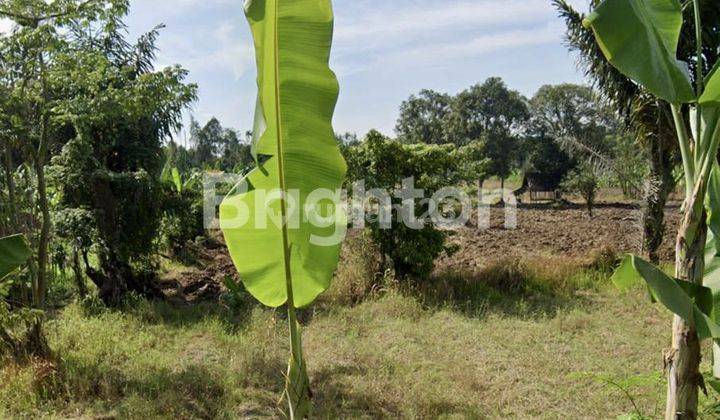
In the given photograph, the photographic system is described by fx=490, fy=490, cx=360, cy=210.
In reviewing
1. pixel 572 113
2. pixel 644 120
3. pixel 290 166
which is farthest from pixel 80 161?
pixel 572 113

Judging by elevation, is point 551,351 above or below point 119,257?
below

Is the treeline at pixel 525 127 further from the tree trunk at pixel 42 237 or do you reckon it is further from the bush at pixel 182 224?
the tree trunk at pixel 42 237

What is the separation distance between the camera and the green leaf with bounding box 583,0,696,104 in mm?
1771

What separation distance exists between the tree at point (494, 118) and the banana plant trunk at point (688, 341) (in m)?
27.1

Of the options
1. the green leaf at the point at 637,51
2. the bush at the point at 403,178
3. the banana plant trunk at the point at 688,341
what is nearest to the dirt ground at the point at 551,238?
the bush at the point at 403,178

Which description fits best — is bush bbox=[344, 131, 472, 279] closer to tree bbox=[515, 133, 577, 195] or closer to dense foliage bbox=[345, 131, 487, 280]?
dense foliage bbox=[345, 131, 487, 280]

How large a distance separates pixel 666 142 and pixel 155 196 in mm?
7443

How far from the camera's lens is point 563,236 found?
1182cm

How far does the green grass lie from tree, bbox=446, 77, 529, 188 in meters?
22.2

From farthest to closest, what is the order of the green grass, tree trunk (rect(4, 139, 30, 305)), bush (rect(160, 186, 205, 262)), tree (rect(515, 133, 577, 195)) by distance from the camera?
1. tree (rect(515, 133, 577, 195))
2. bush (rect(160, 186, 205, 262))
3. tree trunk (rect(4, 139, 30, 305))
4. the green grass

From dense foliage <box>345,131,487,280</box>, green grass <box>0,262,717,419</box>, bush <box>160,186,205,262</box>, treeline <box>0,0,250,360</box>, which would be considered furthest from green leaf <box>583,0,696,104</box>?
bush <box>160,186,205,262</box>

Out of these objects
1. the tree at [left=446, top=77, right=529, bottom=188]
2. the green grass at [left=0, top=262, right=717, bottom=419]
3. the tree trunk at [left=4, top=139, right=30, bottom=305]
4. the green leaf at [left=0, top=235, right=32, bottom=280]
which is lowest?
the green grass at [left=0, top=262, right=717, bottom=419]

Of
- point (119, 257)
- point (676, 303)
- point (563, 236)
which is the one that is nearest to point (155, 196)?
point (119, 257)

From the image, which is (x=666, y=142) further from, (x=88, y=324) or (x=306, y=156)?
(x=88, y=324)
